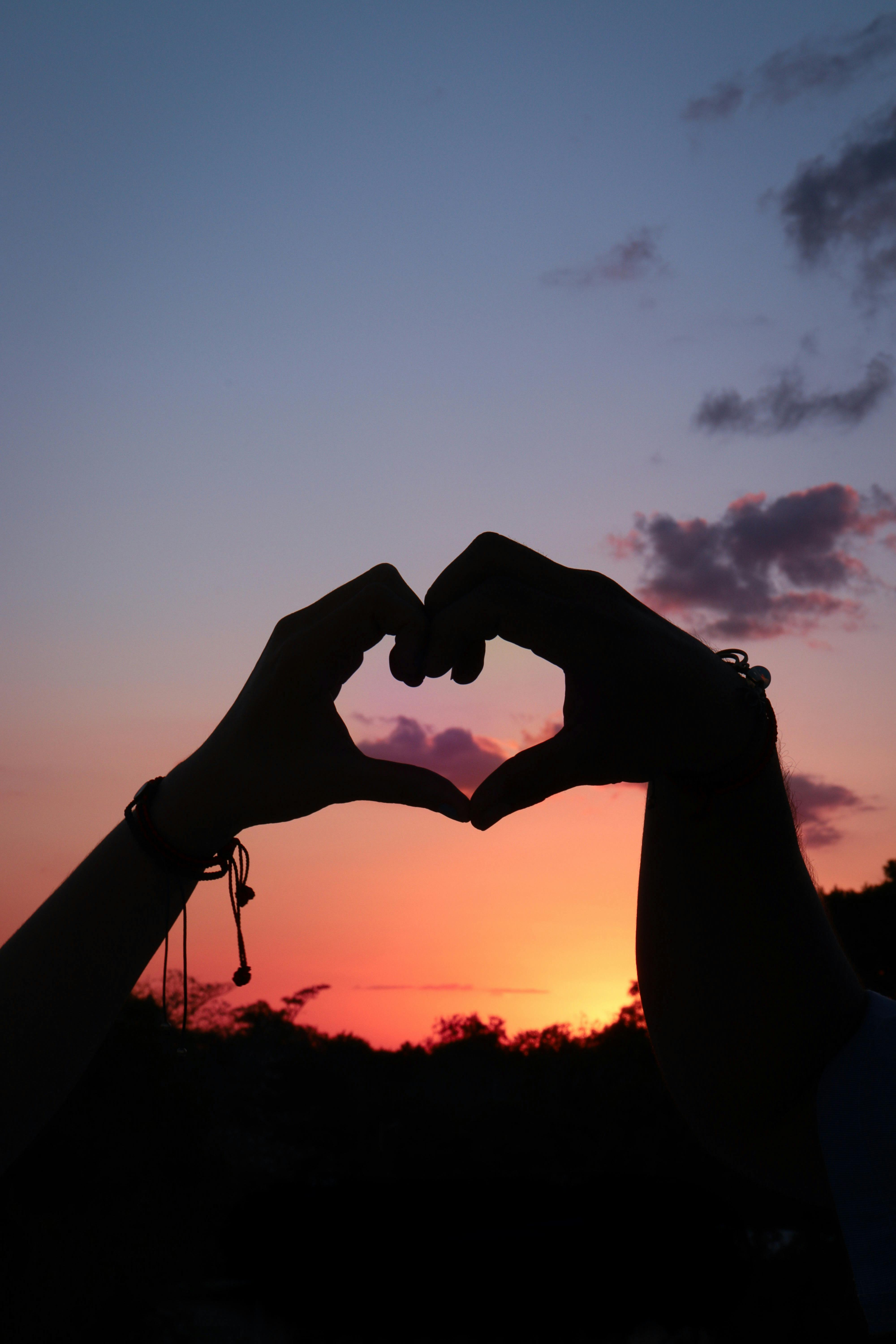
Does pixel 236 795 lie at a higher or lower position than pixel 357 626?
lower

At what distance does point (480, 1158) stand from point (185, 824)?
43428 mm

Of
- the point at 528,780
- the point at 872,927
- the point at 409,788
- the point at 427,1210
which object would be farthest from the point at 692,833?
the point at 427,1210

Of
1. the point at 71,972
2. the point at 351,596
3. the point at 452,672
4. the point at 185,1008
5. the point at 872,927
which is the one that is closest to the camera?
the point at 71,972

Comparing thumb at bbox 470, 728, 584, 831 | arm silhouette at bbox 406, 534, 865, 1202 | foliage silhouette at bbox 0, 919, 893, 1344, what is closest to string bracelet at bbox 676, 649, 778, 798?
arm silhouette at bbox 406, 534, 865, 1202

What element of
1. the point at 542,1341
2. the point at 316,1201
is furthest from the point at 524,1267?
the point at 316,1201

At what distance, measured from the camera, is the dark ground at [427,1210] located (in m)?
27.0

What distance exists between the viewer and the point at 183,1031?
6.48ft

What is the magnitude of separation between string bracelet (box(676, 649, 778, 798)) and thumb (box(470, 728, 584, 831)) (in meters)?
0.28

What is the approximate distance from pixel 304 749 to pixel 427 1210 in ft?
135

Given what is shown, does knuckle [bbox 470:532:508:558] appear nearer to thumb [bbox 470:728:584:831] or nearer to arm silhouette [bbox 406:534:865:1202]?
arm silhouette [bbox 406:534:865:1202]

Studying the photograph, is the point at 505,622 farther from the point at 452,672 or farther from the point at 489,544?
the point at 452,672

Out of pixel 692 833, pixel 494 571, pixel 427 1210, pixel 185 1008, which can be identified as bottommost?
pixel 427 1210

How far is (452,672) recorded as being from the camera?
6.22ft

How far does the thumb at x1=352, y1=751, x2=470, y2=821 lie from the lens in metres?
1.75
